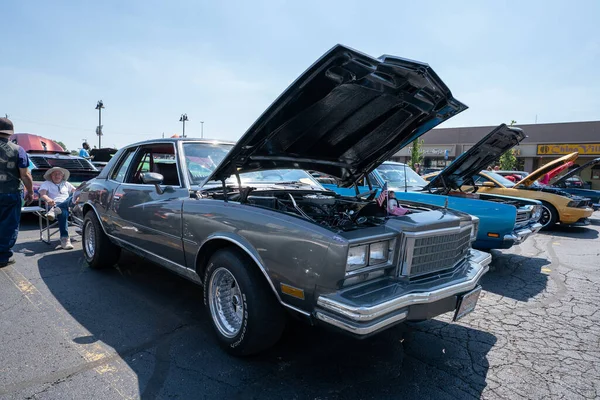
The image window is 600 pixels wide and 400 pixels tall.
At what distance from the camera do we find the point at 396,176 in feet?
24.3

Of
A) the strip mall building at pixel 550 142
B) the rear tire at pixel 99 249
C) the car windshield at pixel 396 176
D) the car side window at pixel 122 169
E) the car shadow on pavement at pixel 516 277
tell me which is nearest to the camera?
the car shadow on pavement at pixel 516 277

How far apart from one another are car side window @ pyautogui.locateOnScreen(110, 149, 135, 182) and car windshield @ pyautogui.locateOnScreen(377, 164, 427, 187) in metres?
4.48

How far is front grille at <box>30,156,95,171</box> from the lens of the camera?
8656mm

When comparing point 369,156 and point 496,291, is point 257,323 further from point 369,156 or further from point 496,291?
point 496,291

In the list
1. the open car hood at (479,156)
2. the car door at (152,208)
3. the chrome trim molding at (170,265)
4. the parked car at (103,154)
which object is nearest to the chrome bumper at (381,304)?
the chrome trim molding at (170,265)

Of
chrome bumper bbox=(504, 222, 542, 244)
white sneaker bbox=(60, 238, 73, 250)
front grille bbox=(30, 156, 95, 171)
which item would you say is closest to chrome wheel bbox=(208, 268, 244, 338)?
chrome bumper bbox=(504, 222, 542, 244)

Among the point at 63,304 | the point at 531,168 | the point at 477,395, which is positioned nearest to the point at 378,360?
the point at 477,395

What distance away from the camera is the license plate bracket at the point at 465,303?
2.58 meters

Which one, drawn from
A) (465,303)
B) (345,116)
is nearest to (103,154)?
(345,116)

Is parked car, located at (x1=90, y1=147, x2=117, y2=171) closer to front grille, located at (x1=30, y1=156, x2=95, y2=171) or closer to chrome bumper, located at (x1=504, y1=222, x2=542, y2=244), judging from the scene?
front grille, located at (x1=30, y1=156, x2=95, y2=171)

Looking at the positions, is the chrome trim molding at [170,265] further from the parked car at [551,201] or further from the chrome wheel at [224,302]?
the parked car at [551,201]

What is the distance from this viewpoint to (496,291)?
452 centimetres

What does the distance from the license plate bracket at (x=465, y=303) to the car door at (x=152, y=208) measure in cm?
229

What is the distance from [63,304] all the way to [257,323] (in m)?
2.40
